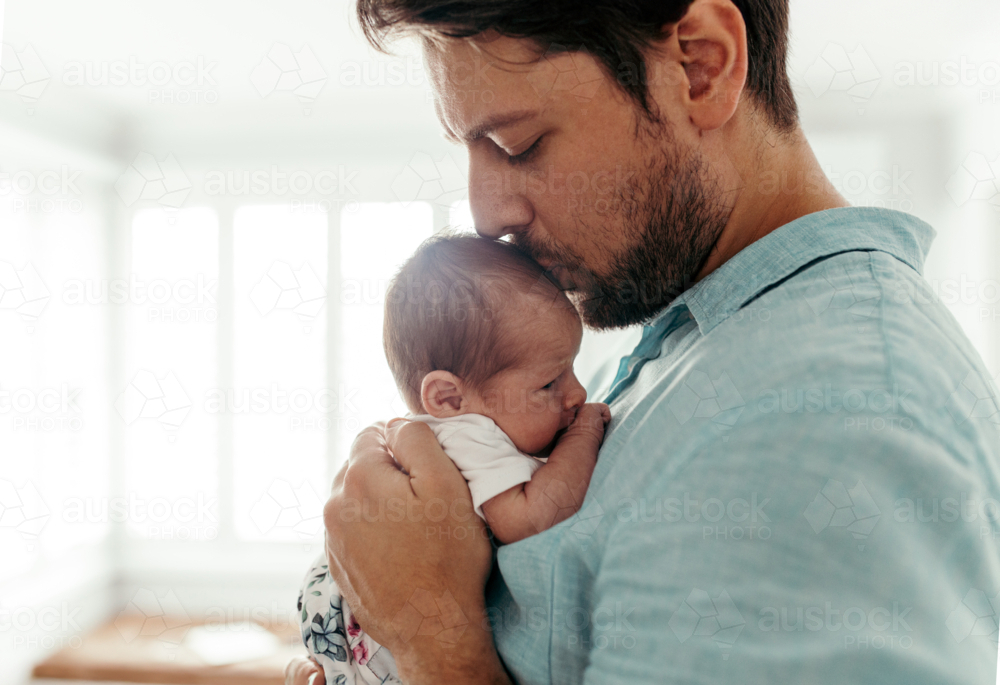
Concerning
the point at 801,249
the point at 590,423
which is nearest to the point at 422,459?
the point at 590,423

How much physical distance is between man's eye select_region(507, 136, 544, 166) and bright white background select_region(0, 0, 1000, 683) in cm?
42

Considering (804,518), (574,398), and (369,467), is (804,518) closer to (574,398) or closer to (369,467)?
(574,398)

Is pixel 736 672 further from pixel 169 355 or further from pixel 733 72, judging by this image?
pixel 169 355

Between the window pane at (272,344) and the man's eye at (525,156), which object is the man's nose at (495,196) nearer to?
the man's eye at (525,156)

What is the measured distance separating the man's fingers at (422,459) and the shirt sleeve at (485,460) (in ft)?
0.03

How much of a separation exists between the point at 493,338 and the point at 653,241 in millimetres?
181

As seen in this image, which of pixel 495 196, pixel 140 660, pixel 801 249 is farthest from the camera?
pixel 140 660

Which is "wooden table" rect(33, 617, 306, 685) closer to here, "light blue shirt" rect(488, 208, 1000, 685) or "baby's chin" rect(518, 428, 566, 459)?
"baby's chin" rect(518, 428, 566, 459)

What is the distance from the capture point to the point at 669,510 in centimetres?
35

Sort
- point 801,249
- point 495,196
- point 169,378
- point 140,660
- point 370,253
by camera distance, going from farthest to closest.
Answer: point 140,660
point 169,378
point 370,253
point 495,196
point 801,249

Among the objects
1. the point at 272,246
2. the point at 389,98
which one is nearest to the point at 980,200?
the point at 389,98

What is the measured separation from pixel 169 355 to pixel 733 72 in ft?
4.11

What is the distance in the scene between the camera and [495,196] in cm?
56

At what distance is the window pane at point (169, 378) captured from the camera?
114 centimetres
